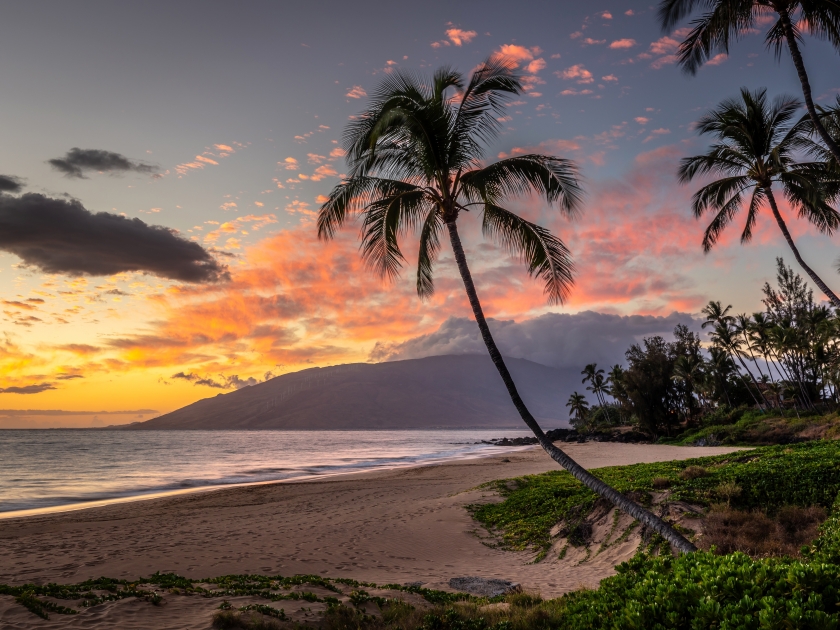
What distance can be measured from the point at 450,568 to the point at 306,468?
99.9 ft

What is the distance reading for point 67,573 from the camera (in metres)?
10.2

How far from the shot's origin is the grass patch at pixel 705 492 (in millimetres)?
9797

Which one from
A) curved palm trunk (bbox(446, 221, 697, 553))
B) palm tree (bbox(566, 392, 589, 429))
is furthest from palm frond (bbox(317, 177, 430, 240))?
palm tree (bbox(566, 392, 589, 429))

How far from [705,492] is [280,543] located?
10.5 metres

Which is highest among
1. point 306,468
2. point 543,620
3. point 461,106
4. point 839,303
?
point 461,106

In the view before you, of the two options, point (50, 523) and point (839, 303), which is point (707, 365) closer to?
point (839, 303)

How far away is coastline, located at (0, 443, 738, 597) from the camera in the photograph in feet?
32.7

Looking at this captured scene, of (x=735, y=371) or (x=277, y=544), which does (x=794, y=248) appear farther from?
(x=735, y=371)

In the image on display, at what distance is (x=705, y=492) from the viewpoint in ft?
34.6

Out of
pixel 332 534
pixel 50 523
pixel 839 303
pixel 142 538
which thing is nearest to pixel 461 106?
pixel 332 534

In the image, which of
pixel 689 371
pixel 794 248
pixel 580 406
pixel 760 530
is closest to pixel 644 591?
pixel 760 530

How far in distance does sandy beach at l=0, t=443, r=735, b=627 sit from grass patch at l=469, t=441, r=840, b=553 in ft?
3.17

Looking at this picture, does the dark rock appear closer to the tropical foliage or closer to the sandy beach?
the sandy beach

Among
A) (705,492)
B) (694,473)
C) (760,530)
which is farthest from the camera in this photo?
(694,473)
